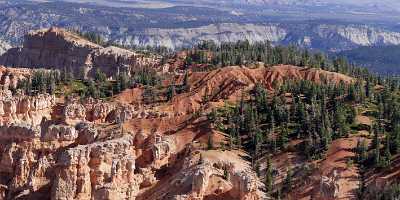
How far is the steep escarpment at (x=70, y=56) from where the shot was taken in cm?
15588

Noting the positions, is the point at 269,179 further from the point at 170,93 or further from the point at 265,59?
the point at 265,59

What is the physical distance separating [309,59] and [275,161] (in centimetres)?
5882

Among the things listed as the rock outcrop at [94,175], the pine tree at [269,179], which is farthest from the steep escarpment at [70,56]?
the pine tree at [269,179]

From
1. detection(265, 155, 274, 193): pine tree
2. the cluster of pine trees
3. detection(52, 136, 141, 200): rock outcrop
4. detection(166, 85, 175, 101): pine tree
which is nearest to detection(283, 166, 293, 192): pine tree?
detection(265, 155, 274, 193): pine tree

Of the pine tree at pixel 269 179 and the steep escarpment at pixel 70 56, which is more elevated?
the pine tree at pixel 269 179

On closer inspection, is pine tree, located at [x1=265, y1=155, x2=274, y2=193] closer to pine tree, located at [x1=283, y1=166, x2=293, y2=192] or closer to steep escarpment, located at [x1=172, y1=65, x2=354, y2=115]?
pine tree, located at [x1=283, y1=166, x2=293, y2=192]

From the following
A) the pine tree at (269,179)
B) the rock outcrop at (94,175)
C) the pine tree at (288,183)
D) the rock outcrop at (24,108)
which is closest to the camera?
the pine tree at (269,179)

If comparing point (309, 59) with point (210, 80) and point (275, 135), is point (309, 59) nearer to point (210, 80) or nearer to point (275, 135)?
point (210, 80)

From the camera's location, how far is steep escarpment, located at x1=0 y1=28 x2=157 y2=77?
6137 inches

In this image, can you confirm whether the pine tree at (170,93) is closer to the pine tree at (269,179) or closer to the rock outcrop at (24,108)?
the rock outcrop at (24,108)

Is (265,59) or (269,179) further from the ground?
(265,59)

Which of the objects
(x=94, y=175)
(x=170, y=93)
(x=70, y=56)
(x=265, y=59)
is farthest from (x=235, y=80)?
(x=70, y=56)

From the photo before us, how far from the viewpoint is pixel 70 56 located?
16925 cm

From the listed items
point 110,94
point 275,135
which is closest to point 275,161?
point 275,135
